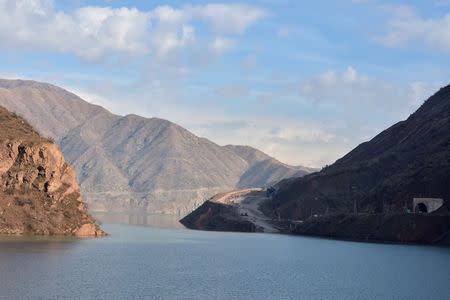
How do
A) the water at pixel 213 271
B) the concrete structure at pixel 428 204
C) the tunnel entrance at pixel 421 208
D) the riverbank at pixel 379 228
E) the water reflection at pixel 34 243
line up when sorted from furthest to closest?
the tunnel entrance at pixel 421 208
the concrete structure at pixel 428 204
the riverbank at pixel 379 228
the water reflection at pixel 34 243
the water at pixel 213 271

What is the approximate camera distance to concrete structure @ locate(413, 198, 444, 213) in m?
140

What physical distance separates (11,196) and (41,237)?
9.21 meters

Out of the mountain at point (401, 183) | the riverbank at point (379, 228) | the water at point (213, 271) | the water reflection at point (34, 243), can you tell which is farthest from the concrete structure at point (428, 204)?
the water reflection at point (34, 243)

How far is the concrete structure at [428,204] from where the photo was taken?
140 meters

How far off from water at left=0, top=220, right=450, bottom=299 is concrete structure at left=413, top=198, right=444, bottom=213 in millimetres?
19784

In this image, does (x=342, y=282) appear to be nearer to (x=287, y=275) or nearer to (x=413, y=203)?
(x=287, y=275)

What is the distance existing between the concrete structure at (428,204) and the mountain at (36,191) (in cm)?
6639

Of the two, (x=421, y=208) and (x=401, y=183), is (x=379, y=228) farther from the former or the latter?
(x=401, y=183)

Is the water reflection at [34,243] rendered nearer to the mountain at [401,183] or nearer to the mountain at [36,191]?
the mountain at [36,191]

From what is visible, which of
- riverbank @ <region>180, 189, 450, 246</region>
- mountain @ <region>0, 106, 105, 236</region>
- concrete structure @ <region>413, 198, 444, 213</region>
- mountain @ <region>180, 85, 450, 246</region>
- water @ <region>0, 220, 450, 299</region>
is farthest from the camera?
concrete structure @ <region>413, 198, 444, 213</region>

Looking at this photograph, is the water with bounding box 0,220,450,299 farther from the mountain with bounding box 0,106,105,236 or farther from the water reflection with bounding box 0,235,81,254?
the mountain with bounding box 0,106,105,236

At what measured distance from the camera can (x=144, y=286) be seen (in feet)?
232

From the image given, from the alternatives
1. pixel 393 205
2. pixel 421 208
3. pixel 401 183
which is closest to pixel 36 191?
pixel 421 208

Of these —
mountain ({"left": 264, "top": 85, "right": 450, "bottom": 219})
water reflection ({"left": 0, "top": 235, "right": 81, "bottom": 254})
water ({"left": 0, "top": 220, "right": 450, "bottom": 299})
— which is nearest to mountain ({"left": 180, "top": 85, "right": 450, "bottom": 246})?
mountain ({"left": 264, "top": 85, "right": 450, "bottom": 219})
